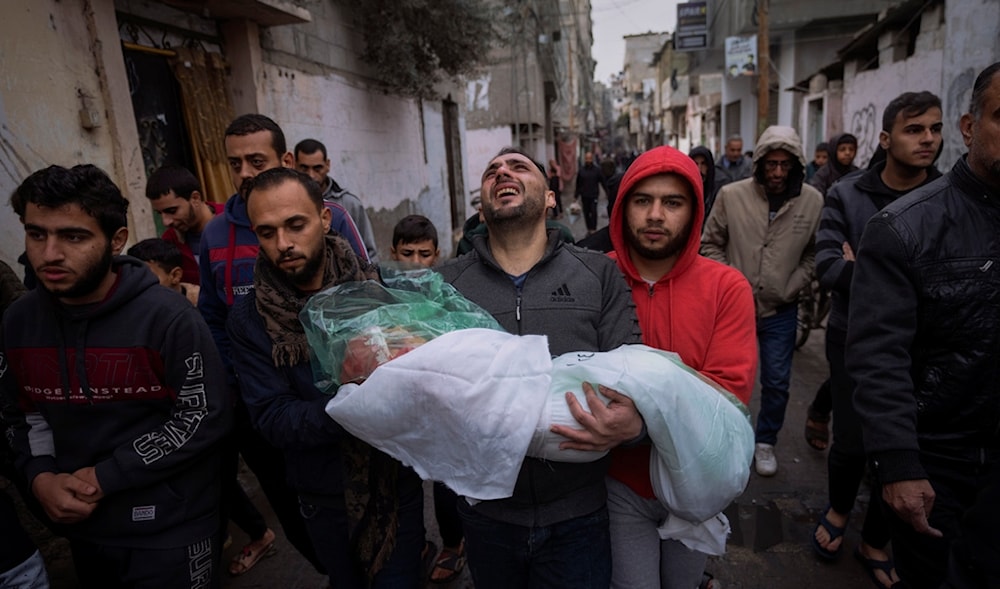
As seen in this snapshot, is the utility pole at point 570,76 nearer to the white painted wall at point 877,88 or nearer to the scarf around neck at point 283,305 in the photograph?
the white painted wall at point 877,88

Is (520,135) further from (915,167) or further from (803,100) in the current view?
(915,167)

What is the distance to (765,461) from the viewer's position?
3436 millimetres

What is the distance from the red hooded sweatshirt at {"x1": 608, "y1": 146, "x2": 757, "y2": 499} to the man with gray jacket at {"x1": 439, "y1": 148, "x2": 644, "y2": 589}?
0.43 ft

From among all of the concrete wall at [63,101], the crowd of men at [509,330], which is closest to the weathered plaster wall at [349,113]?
the concrete wall at [63,101]

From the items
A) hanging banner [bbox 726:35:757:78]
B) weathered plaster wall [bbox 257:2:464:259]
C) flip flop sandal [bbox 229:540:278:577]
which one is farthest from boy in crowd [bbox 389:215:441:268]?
hanging banner [bbox 726:35:757:78]

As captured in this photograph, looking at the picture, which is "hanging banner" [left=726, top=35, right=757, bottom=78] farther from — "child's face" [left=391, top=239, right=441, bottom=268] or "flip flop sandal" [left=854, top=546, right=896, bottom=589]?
"flip flop sandal" [left=854, top=546, right=896, bottom=589]

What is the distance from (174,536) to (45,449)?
0.53m

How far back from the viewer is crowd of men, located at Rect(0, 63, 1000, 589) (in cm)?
167

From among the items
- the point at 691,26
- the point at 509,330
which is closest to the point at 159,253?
the point at 509,330

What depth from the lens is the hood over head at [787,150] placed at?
10.5 feet

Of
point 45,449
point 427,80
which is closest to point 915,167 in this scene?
point 45,449

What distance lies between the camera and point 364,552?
177 cm

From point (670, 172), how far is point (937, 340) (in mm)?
1014

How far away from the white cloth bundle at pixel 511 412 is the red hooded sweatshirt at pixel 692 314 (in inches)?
9.2
